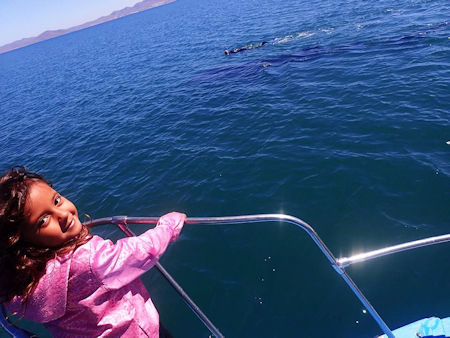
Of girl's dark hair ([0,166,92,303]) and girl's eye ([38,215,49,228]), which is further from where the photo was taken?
girl's eye ([38,215,49,228])

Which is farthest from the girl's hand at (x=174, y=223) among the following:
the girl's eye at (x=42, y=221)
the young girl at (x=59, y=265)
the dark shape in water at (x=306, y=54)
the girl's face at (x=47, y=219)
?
the dark shape in water at (x=306, y=54)

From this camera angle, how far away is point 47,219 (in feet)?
6.83

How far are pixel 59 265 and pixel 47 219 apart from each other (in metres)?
0.35

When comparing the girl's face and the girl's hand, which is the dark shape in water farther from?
the girl's face

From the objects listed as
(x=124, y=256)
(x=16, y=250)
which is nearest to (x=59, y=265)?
(x=16, y=250)

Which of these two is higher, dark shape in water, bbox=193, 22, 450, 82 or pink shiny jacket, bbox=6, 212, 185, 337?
dark shape in water, bbox=193, 22, 450, 82

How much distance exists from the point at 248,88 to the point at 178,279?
12345mm

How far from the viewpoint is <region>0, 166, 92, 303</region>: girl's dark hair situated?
1858 mm

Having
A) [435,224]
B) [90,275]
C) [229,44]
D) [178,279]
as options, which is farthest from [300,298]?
[229,44]

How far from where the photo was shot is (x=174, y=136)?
13852 millimetres

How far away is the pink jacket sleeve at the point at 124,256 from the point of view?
2100mm

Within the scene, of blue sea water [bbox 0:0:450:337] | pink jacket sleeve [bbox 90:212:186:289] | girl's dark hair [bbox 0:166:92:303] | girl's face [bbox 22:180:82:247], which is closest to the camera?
girl's dark hair [bbox 0:166:92:303]

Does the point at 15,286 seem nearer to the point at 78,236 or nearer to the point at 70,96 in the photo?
the point at 78,236

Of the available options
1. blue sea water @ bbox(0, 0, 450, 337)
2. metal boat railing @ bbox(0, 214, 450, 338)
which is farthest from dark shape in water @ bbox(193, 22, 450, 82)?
metal boat railing @ bbox(0, 214, 450, 338)
